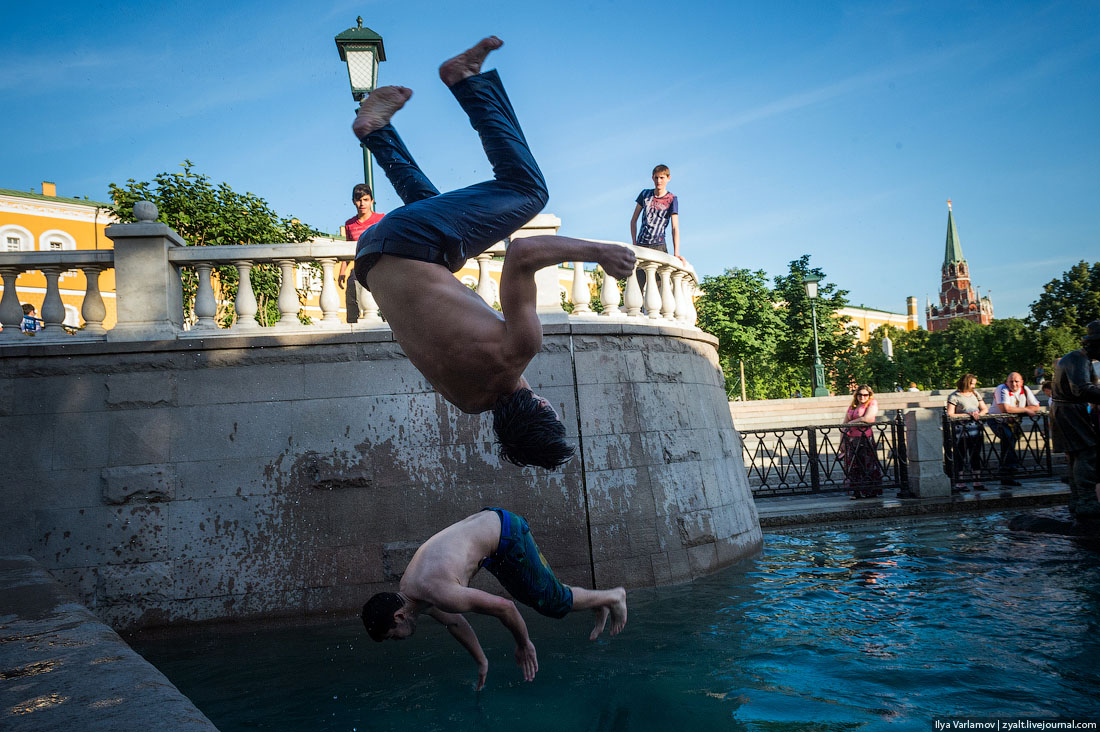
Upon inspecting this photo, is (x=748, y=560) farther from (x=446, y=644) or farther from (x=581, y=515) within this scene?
(x=446, y=644)

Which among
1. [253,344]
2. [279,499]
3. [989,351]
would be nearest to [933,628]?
[279,499]

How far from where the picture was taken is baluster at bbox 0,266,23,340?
7465mm

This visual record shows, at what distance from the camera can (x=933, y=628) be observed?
20.2 ft

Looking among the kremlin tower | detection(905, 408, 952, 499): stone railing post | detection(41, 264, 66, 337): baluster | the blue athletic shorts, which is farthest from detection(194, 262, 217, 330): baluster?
the kremlin tower

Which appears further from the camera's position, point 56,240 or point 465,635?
point 56,240

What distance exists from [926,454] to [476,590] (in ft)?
36.0

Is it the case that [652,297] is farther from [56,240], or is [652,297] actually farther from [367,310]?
[56,240]

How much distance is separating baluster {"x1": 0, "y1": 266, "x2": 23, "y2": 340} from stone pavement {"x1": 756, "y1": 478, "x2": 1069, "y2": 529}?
1005cm

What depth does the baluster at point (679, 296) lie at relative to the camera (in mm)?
9625

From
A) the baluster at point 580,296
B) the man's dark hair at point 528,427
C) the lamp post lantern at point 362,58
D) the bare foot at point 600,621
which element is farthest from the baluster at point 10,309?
the man's dark hair at point 528,427

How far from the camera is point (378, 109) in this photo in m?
3.47

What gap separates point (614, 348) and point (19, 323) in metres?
6.25

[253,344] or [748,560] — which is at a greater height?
[253,344]

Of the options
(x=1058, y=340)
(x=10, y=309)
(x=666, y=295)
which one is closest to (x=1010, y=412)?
(x=666, y=295)
